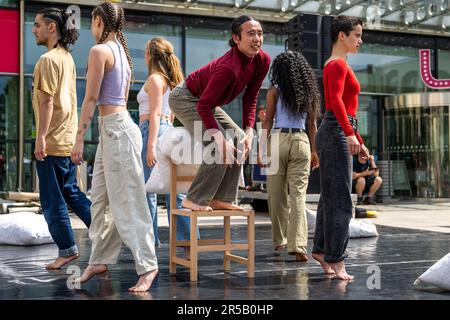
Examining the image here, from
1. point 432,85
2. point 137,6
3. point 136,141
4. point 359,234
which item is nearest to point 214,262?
point 136,141

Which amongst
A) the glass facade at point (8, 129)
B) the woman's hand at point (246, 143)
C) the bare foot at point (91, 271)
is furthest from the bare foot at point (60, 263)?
the glass facade at point (8, 129)

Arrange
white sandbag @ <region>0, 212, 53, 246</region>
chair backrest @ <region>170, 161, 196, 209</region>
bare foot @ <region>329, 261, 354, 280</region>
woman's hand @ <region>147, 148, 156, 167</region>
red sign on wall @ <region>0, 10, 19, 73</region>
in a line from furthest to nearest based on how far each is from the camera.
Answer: red sign on wall @ <region>0, 10, 19, 73</region> → white sandbag @ <region>0, 212, 53, 246</region> → chair backrest @ <region>170, 161, 196, 209</region> → woman's hand @ <region>147, 148, 156, 167</region> → bare foot @ <region>329, 261, 354, 280</region>

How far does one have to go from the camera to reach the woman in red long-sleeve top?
407 cm

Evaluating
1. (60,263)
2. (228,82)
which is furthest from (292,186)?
(60,263)

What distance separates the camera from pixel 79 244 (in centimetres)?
621

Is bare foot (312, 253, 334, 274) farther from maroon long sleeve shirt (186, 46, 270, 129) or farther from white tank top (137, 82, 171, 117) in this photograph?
white tank top (137, 82, 171, 117)

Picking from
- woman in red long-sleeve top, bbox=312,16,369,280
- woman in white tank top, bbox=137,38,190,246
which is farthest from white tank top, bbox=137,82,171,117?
woman in red long-sleeve top, bbox=312,16,369,280

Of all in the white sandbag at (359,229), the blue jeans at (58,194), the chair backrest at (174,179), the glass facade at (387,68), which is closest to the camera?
the chair backrest at (174,179)

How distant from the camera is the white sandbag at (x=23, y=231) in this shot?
6.14 meters

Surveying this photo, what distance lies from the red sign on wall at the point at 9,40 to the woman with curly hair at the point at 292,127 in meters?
8.48

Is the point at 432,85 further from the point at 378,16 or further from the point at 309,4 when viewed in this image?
the point at 309,4

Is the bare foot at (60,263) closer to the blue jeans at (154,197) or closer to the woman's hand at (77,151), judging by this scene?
the blue jeans at (154,197)

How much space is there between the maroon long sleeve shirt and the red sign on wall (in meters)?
9.27

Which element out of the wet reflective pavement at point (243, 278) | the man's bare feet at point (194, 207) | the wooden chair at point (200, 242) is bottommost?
the wet reflective pavement at point (243, 278)
